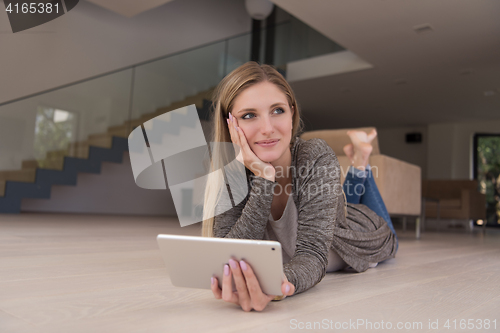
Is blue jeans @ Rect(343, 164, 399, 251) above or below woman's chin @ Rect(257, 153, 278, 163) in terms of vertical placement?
below

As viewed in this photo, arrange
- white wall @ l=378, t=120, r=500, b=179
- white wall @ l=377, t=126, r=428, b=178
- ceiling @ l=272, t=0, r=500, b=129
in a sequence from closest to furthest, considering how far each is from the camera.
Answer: ceiling @ l=272, t=0, r=500, b=129 → white wall @ l=378, t=120, r=500, b=179 → white wall @ l=377, t=126, r=428, b=178

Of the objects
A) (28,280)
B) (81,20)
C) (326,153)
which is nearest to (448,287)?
(326,153)

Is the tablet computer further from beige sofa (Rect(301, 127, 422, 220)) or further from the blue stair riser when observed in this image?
the blue stair riser

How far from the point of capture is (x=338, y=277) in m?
1.27

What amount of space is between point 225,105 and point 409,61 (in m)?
4.91

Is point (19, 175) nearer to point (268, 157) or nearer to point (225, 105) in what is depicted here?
point (225, 105)

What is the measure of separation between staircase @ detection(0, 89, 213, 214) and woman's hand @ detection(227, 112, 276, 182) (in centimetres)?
413

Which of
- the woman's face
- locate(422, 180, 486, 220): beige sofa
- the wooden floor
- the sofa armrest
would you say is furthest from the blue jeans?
the sofa armrest

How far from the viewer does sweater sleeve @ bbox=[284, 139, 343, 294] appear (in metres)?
0.88

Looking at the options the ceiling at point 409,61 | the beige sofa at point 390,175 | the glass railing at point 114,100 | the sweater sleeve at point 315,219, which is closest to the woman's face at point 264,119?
the sweater sleeve at point 315,219

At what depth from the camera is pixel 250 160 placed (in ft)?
3.29

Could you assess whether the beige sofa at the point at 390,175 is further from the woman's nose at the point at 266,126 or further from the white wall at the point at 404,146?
the white wall at the point at 404,146

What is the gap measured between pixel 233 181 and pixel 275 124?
217 mm

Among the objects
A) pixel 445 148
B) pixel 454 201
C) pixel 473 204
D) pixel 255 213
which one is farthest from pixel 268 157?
pixel 445 148
